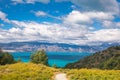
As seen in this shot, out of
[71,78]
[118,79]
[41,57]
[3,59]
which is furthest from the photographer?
[41,57]

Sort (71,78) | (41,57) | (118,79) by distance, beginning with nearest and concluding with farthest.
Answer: (118,79) → (71,78) → (41,57)

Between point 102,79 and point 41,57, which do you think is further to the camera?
point 41,57

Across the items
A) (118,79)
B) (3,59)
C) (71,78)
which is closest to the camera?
(118,79)

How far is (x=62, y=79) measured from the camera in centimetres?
3388

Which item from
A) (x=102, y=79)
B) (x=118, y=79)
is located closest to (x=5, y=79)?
(x=102, y=79)

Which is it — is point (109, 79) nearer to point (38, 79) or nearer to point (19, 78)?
point (38, 79)

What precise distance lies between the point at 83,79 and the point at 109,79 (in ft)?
11.2

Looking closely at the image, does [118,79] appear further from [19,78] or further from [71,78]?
[19,78]

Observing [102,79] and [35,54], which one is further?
[35,54]

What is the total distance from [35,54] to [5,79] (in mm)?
90147

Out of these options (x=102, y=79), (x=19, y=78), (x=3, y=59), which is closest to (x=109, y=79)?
(x=102, y=79)

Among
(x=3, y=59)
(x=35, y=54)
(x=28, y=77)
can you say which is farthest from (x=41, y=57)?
(x=28, y=77)

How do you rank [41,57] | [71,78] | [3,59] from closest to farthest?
[71,78] → [3,59] → [41,57]

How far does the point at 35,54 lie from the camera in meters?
123
